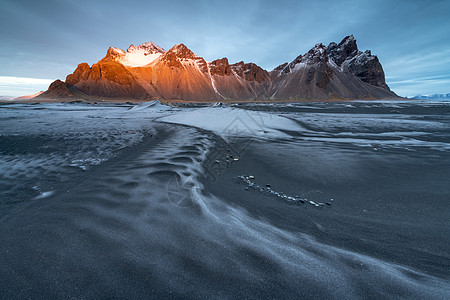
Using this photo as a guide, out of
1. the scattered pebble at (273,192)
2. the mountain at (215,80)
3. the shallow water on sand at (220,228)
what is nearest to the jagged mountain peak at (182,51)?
the mountain at (215,80)

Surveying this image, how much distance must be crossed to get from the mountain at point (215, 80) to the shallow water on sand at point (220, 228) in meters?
152

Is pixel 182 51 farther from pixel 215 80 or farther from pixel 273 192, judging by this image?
pixel 273 192

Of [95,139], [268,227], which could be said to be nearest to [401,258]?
[268,227]

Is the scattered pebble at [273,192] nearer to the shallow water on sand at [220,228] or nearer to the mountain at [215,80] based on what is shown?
the shallow water on sand at [220,228]

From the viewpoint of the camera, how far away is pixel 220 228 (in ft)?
8.25

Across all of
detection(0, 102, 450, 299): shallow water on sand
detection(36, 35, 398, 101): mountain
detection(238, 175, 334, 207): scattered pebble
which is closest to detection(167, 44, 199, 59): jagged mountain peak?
detection(36, 35, 398, 101): mountain

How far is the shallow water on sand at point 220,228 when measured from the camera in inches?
66.6

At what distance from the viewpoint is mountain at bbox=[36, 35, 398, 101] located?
142500 millimetres

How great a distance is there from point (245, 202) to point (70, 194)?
10.3 feet

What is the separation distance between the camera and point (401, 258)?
7.33 ft

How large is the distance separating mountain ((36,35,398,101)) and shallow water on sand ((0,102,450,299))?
152 meters

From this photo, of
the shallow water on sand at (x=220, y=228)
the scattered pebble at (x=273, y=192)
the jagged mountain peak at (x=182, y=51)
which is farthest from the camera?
the jagged mountain peak at (x=182, y=51)

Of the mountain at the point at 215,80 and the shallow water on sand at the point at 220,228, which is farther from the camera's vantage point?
the mountain at the point at 215,80

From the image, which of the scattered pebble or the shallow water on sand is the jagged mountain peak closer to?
the shallow water on sand
